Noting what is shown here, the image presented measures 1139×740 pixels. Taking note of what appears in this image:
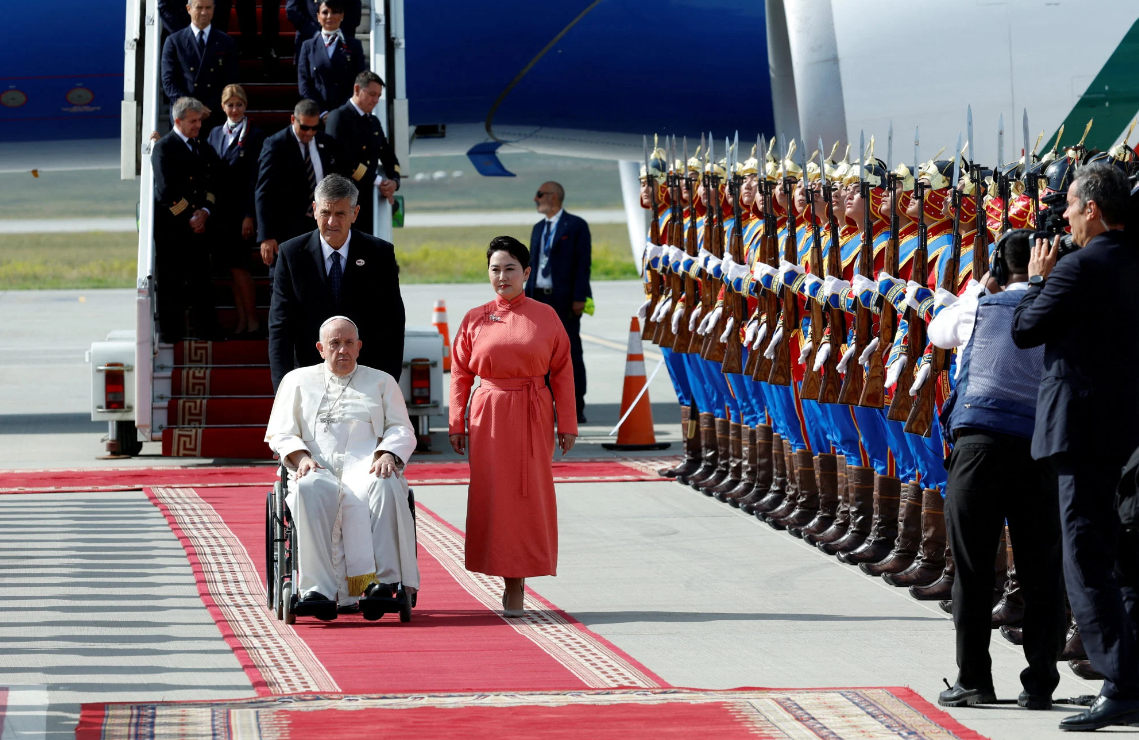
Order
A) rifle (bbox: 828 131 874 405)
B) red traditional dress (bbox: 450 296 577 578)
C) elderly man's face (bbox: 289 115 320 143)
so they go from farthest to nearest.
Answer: elderly man's face (bbox: 289 115 320 143)
rifle (bbox: 828 131 874 405)
red traditional dress (bbox: 450 296 577 578)

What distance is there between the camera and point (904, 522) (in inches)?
262

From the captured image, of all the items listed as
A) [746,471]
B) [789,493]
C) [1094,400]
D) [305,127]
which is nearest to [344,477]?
[1094,400]

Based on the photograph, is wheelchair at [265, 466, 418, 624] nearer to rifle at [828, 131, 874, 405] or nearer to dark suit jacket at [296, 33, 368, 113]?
rifle at [828, 131, 874, 405]

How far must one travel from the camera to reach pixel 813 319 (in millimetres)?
7211

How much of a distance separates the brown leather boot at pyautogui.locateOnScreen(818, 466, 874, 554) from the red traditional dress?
148 cm

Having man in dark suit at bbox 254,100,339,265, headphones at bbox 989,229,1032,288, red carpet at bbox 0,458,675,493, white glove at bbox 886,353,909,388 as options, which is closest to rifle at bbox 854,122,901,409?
white glove at bbox 886,353,909,388

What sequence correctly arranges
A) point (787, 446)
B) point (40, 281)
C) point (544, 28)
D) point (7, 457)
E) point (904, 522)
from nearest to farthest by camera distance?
point (904, 522) → point (787, 446) → point (7, 457) → point (544, 28) → point (40, 281)

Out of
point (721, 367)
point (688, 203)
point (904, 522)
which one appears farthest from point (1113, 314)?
point (688, 203)

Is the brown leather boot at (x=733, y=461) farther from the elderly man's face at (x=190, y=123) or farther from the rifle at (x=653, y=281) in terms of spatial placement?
the elderly man's face at (x=190, y=123)

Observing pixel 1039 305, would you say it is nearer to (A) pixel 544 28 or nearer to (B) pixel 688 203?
(B) pixel 688 203

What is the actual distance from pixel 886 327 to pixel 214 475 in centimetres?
438

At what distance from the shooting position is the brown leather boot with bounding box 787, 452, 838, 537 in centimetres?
760

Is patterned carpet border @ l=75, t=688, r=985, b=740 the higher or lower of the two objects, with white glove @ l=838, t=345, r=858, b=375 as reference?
lower

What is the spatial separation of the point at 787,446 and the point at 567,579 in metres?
1.65
